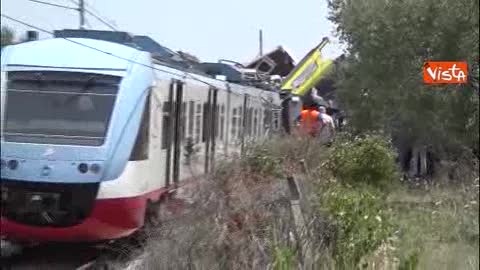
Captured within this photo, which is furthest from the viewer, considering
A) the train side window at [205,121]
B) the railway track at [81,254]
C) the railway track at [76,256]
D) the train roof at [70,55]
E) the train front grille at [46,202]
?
the train side window at [205,121]

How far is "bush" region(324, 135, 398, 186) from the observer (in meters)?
12.6

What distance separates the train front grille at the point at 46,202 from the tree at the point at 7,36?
5.02 ft

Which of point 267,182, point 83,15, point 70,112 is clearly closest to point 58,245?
point 70,112

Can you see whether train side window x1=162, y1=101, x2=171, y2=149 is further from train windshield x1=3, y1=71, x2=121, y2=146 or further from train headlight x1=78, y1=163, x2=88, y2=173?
train headlight x1=78, y1=163, x2=88, y2=173

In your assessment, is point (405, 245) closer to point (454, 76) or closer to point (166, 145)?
point (454, 76)

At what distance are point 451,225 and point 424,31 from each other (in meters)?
6.04

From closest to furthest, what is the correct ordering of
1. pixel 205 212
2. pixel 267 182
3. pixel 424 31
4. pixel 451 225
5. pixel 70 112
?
pixel 451 225, pixel 205 212, pixel 267 182, pixel 70 112, pixel 424 31

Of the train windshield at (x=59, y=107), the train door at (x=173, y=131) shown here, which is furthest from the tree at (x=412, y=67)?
the train windshield at (x=59, y=107)

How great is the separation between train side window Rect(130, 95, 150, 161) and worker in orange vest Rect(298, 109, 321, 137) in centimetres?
356

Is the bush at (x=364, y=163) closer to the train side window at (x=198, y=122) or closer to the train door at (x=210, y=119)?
the train side window at (x=198, y=122)

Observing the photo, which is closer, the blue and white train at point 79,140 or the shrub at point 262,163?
the shrub at point 262,163

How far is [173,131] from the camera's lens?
12961 millimetres

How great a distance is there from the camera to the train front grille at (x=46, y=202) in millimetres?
10930

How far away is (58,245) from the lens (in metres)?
12.7
